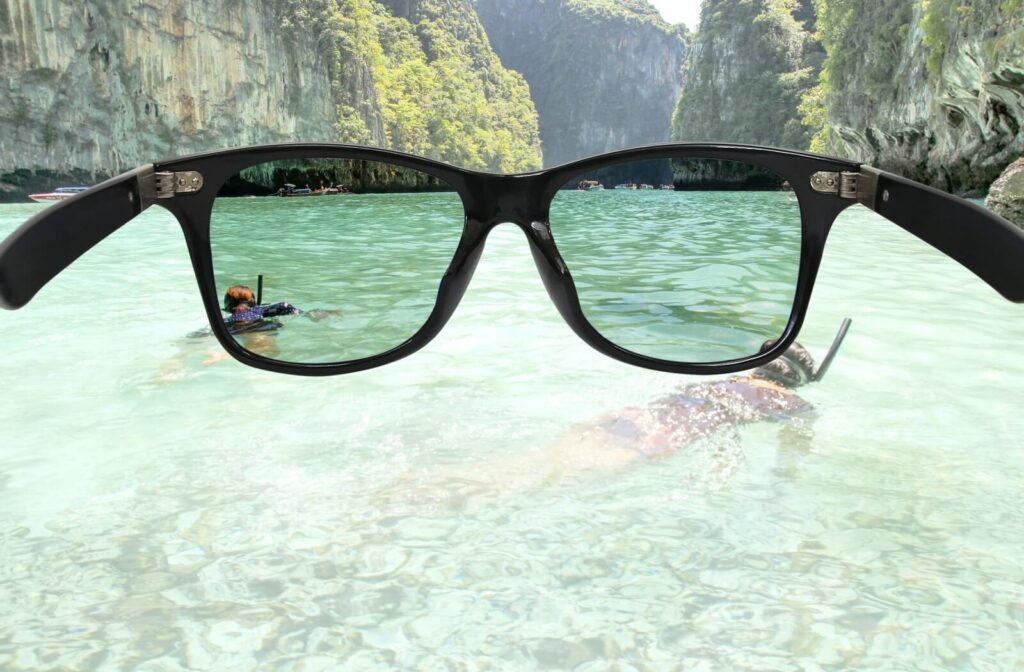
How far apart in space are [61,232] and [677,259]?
1216 millimetres

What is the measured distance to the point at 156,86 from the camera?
24.1 metres

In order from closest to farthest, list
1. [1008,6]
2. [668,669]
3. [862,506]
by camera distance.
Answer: [668,669] → [862,506] → [1008,6]

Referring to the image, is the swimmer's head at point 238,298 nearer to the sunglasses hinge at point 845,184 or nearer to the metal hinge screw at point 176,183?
the metal hinge screw at point 176,183

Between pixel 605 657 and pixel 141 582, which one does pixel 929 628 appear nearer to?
pixel 605 657

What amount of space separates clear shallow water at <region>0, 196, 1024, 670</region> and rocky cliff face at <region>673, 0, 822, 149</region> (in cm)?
5589

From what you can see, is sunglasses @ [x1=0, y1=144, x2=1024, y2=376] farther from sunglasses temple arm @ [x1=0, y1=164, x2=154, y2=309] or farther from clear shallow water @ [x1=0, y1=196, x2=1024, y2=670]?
clear shallow water @ [x1=0, y1=196, x2=1024, y2=670]

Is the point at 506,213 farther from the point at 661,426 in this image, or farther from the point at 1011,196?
the point at 1011,196

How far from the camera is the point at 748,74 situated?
195 ft

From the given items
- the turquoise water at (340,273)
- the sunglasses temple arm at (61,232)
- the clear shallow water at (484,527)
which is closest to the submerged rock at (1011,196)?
the clear shallow water at (484,527)

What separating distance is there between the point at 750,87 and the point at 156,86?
47.9 meters

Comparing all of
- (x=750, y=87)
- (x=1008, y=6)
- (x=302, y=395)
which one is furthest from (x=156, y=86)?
(x=750, y=87)

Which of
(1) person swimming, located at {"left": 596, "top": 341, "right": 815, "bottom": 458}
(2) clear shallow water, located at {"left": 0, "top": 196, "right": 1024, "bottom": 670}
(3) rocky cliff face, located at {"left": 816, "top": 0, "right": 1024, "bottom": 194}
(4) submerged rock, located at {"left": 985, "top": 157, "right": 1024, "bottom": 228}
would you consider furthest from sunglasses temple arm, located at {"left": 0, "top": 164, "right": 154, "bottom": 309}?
(3) rocky cliff face, located at {"left": 816, "top": 0, "right": 1024, "bottom": 194}

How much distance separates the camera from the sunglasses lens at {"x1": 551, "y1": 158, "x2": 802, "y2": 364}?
4.64ft

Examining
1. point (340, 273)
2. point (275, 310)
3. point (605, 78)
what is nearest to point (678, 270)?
point (340, 273)
